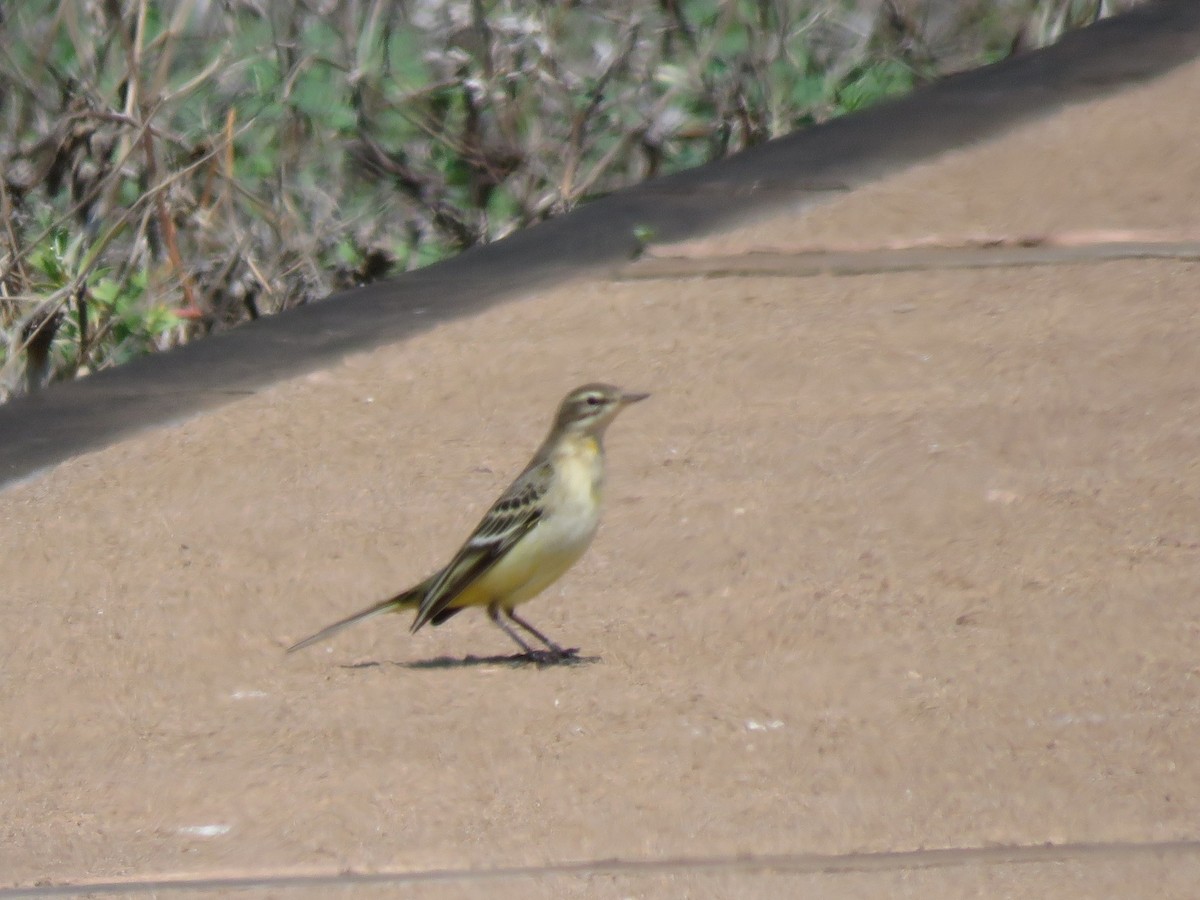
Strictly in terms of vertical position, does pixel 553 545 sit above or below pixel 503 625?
above

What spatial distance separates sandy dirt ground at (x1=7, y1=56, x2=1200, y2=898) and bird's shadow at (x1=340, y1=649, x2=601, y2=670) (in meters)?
0.03

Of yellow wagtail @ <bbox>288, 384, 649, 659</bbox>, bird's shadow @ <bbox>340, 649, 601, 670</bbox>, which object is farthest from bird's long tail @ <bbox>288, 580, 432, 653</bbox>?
bird's shadow @ <bbox>340, 649, 601, 670</bbox>

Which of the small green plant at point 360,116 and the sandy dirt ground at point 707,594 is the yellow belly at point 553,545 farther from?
the small green plant at point 360,116

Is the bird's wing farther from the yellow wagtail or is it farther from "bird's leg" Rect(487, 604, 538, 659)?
"bird's leg" Rect(487, 604, 538, 659)

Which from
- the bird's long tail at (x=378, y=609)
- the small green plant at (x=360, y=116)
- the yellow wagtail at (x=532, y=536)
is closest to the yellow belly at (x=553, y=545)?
the yellow wagtail at (x=532, y=536)

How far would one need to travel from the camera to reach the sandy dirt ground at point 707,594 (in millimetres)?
5121

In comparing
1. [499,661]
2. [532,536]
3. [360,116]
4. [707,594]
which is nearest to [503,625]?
[499,661]

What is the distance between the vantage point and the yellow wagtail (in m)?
6.57

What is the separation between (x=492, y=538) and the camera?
21.8 feet

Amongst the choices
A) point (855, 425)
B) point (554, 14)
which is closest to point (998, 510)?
point (855, 425)

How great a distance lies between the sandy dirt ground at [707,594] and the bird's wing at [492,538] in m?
0.22

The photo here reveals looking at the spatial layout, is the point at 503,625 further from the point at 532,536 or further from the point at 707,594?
the point at 707,594

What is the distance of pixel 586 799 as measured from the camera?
5.25 meters

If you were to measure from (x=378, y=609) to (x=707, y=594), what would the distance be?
998mm
